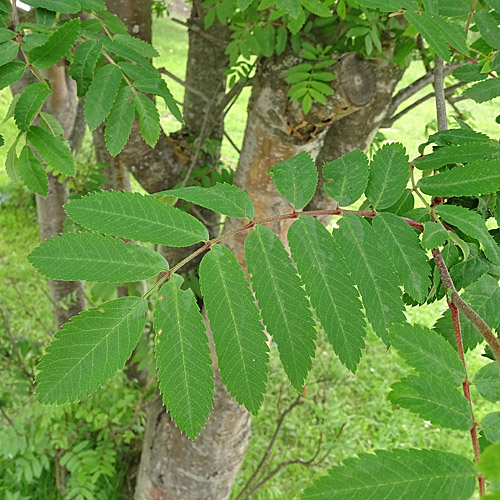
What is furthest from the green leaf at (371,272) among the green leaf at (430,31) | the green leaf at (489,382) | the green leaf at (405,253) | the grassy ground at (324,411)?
the grassy ground at (324,411)

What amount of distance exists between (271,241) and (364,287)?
15 cm

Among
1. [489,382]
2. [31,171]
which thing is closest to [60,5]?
[31,171]

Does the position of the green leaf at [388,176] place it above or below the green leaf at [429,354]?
above

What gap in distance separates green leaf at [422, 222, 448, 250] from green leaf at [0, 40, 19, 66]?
0.77 m

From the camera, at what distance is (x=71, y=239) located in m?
0.72

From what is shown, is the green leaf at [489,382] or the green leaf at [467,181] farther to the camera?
the green leaf at [467,181]

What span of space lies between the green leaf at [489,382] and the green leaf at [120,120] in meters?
0.76

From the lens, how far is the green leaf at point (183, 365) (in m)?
0.65

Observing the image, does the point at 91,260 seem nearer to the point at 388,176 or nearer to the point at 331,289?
the point at 331,289

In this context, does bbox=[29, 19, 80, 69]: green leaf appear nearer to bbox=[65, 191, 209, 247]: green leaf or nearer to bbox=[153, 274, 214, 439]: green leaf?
bbox=[65, 191, 209, 247]: green leaf

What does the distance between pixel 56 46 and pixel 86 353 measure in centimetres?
58

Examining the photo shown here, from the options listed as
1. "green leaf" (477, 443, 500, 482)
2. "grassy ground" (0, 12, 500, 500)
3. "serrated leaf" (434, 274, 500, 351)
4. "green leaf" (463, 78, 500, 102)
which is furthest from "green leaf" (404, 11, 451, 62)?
"grassy ground" (0, 12, 500, 500)

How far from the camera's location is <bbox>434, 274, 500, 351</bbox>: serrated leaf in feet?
2.62

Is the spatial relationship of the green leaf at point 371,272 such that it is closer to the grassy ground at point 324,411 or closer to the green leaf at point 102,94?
the green leaf at point 102,94
